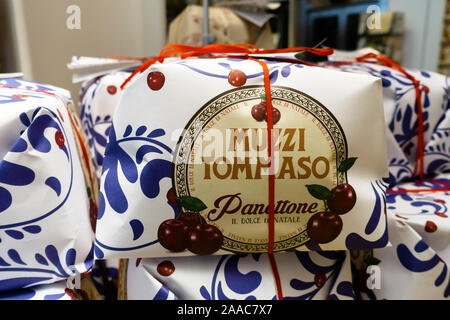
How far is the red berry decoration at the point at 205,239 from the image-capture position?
45 centimetres

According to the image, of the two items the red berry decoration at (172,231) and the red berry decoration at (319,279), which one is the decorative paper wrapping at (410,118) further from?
the red berry decoration at (172,231)

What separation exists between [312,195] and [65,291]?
335 millimetres

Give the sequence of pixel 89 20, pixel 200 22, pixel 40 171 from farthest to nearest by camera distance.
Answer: pixel 200 22
pixel 89 20
pixel 40 171

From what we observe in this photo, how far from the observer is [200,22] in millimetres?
706

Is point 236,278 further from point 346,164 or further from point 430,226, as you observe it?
point 430,226

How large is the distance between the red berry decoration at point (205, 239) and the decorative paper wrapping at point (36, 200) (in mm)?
141

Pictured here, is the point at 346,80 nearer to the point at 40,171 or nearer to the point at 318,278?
the point at 318,278

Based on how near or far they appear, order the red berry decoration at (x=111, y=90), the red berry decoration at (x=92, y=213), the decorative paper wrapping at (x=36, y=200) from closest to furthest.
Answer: the decorative paper wrapping at (x=36, y=200) < the red berry decoration at (x=92, y=213) < the red berry decoration at (x=111, y=90)

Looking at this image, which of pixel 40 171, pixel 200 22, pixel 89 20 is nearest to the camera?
pixel 40 171

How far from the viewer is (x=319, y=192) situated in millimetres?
454

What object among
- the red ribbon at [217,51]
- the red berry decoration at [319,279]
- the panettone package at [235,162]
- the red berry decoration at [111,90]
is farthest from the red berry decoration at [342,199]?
the red berry decoration at [111,90]

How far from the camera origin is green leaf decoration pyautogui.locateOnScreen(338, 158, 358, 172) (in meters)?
0.46

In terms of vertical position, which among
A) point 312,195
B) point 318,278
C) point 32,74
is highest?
point 32,74

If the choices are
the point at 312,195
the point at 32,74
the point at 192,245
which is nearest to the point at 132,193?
the point at 192,245
